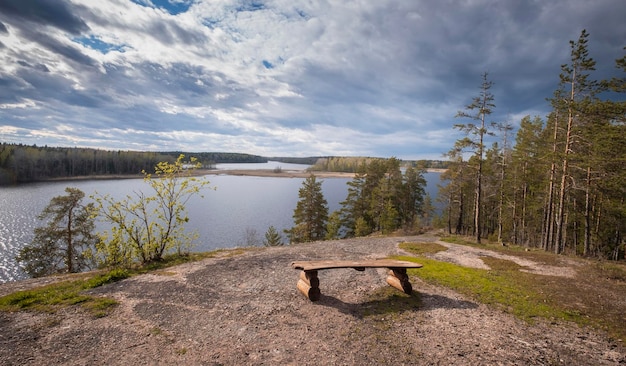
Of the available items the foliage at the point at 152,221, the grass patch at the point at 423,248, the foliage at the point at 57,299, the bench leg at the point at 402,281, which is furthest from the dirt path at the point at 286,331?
the grass patch at the point at 423,248

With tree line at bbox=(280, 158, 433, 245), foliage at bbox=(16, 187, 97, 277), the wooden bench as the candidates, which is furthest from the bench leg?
tree line at bbox=(280, 158, 433, 245)

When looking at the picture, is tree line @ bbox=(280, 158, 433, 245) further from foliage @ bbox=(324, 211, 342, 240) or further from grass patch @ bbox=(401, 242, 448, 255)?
grass patch @ bbox=(401, 242, 448, 255)

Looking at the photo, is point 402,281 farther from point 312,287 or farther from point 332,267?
point 312,287

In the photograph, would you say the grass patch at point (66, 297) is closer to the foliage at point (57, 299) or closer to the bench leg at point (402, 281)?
the foliage at point (57, 299)

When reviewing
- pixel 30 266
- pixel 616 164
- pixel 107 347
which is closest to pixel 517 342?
pixel 107 347

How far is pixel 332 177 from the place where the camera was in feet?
490

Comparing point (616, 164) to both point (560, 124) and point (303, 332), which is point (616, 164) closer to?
point (560, 124)

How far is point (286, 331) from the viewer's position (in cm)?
559

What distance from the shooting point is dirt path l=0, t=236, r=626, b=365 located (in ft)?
15.7

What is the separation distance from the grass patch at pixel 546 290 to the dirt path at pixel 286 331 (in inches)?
25.9

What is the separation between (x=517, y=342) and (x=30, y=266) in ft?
87.7

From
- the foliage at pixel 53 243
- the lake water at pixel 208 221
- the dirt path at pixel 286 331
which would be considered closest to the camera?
the dirt path at pixel 286 331

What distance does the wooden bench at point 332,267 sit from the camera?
6.96 m

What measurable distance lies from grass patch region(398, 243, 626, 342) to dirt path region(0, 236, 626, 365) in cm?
66
